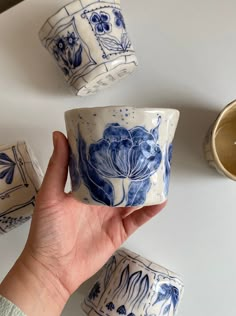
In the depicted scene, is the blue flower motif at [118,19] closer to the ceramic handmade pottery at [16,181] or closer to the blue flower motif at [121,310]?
the ceramic handmade pottery at [16,181]

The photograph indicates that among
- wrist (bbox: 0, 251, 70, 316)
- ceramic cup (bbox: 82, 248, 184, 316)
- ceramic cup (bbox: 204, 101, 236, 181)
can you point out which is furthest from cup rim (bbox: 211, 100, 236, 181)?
wrist (bbox: 0, 251, 70, 316)

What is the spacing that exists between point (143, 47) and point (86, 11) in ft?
0.38

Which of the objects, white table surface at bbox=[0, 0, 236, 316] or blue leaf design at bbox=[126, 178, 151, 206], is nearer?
blue leaf design at bbox=[126, 178, 151, 206]

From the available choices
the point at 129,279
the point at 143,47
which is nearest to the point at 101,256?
the point at 129,279

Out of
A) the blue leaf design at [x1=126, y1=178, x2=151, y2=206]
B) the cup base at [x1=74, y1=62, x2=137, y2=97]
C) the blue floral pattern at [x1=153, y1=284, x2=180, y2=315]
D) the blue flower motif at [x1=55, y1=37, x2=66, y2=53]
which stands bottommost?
the blue floral pattern at [x1=153, y1=284, x2=180, y2=315]

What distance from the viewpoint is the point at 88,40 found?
0.53m

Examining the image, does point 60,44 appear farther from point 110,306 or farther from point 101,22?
point 110,306

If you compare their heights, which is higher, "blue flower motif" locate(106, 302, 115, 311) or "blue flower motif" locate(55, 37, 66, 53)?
"blue flower motif" locate(55, 37, 66, 53)

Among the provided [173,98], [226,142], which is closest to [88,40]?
[173,98]

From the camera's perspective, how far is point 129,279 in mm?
577

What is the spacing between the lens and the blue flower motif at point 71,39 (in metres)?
0.53

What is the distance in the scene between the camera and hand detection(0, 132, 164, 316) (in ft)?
1.73

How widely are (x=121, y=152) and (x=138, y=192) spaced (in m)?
0.05

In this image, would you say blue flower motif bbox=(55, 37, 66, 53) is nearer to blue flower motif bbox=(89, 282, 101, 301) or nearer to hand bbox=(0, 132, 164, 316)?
hand bbox=(0, 132, 164, 316)
